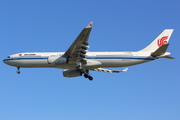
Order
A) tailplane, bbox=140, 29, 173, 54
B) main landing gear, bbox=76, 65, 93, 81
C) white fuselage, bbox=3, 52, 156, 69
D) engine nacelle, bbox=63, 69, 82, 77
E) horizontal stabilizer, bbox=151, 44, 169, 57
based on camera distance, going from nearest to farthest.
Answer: horizontal stabilizer, bbox=151, 44, 169, 57, white fuselage, bbox=3, 52, 156, 69, main landing gear, bbox=76, 65, 93, 81, tailplane, bbox=140, 29, 173, 54, engine nacelle, bbox=63, 69, 82, 77

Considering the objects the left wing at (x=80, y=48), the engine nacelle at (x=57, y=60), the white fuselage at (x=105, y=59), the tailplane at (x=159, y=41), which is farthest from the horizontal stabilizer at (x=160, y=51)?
the engine nacelle at (x=57, y=60)

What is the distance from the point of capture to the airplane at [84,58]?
5012 cm

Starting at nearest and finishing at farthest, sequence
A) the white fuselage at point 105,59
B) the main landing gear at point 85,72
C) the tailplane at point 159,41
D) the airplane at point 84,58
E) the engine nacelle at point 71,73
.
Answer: the airplane at point 84,58
the white fuselage at point 105,59
the main landing gear at point 85,72
the tailplane at point 159,41
the engine nacelle at point 71,73

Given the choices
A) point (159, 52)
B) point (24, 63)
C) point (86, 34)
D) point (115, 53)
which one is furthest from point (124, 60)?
point (24, 63)

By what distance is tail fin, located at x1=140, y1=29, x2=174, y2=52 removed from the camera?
177 feet

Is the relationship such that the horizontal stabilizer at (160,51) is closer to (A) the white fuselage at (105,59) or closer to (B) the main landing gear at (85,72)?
(A) the white fuselage at (105,59)

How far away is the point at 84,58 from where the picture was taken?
51.3 metres

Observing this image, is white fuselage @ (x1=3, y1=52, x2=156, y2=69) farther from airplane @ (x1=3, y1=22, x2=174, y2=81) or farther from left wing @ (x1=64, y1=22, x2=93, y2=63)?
left wing @ (x1=64, y1=22, x2=93, y2=63)

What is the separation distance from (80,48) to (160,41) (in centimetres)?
1283

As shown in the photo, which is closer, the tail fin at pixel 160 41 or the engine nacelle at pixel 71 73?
the tail fin at pixel 160 41

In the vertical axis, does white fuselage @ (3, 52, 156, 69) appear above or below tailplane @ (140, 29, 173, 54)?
below

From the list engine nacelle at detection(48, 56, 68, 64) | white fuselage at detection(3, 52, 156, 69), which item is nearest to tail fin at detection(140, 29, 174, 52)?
white fuselage at detection(3, 52, 156, 69)

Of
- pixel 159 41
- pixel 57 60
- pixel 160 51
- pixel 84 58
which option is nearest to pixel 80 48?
pixel 84 58

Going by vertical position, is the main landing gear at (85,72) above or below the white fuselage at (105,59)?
below
